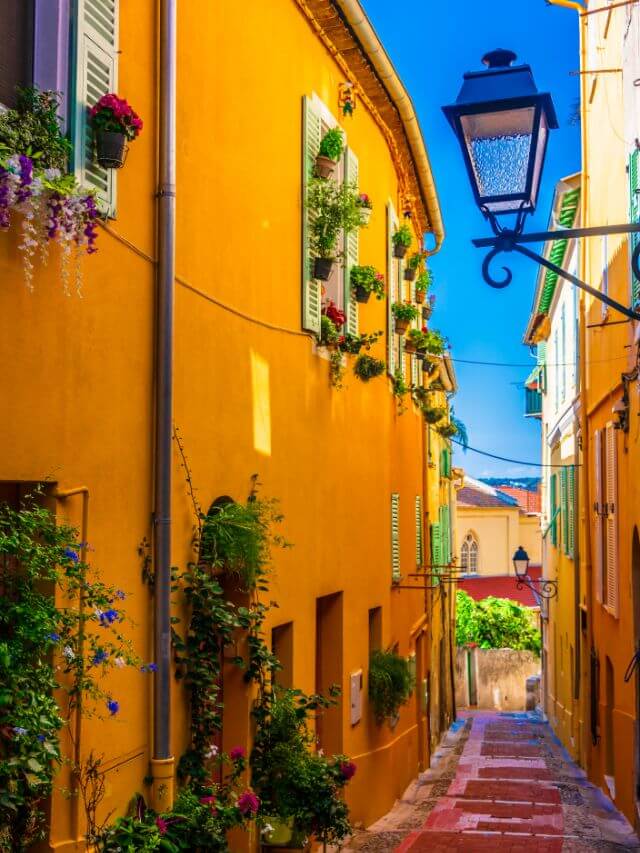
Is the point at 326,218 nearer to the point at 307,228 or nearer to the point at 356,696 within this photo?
the point at 307,228

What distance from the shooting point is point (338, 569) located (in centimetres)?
1109

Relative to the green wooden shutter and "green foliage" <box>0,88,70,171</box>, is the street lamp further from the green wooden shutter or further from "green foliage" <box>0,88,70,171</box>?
the green wooden shutter

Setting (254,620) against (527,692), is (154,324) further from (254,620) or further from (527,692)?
(527,692)

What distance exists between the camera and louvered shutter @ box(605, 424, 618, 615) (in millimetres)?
13875

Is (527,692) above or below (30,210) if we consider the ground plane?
below

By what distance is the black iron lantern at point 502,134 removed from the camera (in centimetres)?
550

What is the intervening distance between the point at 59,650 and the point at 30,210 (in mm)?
2059

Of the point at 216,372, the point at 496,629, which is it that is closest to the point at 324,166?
the point at 216,372

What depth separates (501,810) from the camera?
1336 cm

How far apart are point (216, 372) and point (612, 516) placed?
8.48m

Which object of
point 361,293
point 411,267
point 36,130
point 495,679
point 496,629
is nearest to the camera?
point 36,130

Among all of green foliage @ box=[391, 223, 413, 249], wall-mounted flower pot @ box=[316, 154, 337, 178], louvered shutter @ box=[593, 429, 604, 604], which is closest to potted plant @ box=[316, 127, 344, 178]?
wall-mounted flower pot @ box=[316, 154, 337, 178]

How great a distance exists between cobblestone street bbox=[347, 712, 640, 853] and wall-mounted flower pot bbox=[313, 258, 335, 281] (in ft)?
18.1

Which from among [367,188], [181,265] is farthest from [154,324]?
[367,188]
